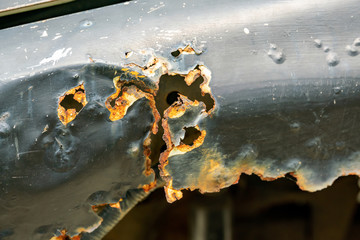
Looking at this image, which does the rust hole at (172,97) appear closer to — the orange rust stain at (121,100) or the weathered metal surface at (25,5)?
the orange rust stain at (121,100)

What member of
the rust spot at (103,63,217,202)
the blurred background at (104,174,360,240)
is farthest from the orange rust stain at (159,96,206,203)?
the blurred background at (104,174,360,240)

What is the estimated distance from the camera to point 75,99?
1057 millimetres

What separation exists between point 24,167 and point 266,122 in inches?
23.3

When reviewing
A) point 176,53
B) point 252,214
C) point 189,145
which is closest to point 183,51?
point 176,53

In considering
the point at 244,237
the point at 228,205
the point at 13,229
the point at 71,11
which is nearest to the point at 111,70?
the point at 71,11

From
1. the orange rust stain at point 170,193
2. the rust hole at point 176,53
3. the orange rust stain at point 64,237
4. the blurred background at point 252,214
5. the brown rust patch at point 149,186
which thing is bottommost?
the blurred background at point 252,214

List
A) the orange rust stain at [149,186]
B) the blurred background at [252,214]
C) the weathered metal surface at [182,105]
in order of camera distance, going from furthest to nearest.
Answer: the blurred background at [252,214] < the orange rust stain at [149,186] < the weathered metal surface at [182,105]

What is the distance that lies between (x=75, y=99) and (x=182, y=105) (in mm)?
261

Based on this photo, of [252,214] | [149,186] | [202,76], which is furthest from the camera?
[252,214]

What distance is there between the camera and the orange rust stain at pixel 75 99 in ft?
3.43

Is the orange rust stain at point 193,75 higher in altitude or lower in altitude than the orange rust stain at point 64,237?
higher

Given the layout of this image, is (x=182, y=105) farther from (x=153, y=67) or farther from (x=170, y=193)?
(x=170, y=193)

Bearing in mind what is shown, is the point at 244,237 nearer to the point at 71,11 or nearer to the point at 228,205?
the point at 228,205

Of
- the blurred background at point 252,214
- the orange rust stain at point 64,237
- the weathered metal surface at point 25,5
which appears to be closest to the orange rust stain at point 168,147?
the orange rust stain at point 64,237
